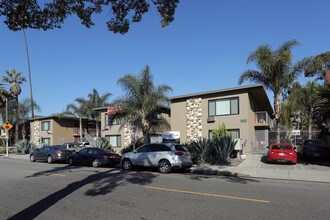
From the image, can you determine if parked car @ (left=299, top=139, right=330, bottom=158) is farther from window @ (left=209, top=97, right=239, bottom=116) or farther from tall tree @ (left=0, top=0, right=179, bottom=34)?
tall tree @ (left=0, top=0, right=179, bottom=34)

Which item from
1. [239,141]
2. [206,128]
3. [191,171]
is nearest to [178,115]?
[206,128]

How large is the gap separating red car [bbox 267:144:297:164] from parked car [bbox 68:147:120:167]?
983 centimetres

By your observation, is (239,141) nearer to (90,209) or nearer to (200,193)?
(200,193)

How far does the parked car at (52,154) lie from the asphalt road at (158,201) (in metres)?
12.6

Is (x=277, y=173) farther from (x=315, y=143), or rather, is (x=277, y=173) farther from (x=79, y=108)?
(x=79, y=108)

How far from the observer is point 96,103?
43.8 metres

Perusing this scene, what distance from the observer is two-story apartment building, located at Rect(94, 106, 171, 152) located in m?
32.9

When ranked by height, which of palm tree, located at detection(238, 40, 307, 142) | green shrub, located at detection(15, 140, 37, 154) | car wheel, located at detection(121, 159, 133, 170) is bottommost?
green shrub, located at detection(15, 140, 37, 154)

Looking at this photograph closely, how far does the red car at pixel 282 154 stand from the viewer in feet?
65.5

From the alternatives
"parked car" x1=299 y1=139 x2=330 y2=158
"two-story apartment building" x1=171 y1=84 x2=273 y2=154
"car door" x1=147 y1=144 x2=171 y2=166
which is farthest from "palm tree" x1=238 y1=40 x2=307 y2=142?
"car door" x1=147 y1=144 x2=171 y2=166

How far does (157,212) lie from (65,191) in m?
4.36

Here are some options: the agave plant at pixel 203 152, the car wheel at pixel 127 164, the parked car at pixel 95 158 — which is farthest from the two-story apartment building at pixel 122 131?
the car wheel at pixel 127 164

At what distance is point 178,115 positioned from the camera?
30.3 meters

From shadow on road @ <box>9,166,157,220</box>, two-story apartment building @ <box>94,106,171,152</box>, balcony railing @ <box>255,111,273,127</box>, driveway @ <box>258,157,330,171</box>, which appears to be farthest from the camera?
two-story apartment building @ <box>94,106,171,152</box>
